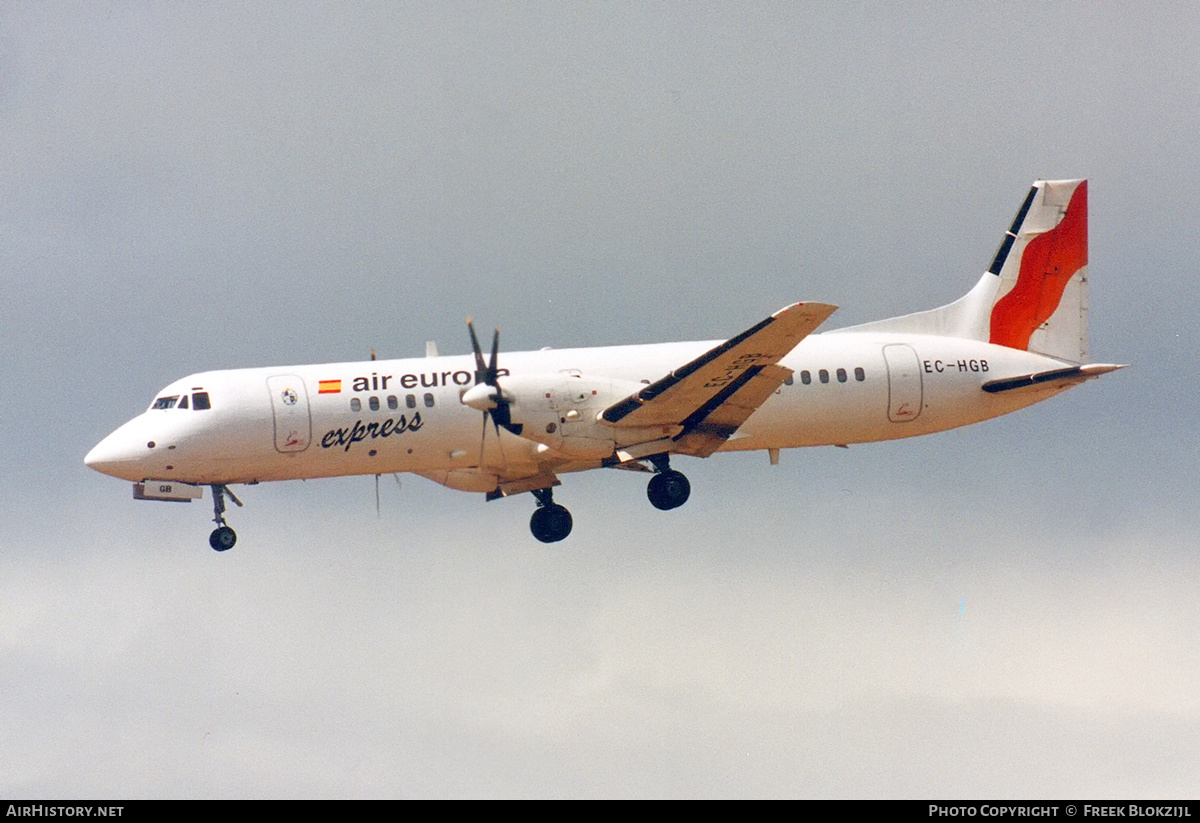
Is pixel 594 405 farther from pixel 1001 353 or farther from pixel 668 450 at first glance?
pixel 1001 353

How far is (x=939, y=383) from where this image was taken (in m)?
34.2

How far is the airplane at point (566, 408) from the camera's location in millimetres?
30984

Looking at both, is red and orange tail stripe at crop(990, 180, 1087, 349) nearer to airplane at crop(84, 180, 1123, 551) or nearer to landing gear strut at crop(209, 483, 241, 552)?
airplane at crop(84, 180, 1123, 551)

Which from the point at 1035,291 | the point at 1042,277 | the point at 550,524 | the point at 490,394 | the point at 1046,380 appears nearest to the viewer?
the point at 490,394

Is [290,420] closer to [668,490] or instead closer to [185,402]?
[185,402]

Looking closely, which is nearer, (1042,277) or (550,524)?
(550,524)

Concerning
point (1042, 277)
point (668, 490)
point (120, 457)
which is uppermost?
point (1042, 277)

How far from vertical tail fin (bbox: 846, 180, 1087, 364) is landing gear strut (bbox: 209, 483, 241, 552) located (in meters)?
13.6

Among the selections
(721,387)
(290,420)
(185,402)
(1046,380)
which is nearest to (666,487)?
(721,387)

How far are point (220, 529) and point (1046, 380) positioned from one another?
16905 mm

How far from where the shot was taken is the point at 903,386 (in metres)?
33.9

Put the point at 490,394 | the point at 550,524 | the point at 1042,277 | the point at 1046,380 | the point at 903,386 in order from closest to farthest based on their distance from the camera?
the point at 490,394 < the point at 903,386 < the point at 1046,380 < the point at 550,524 < the point at 1042,277

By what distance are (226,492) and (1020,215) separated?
1834cm

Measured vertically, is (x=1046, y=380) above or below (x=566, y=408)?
below
